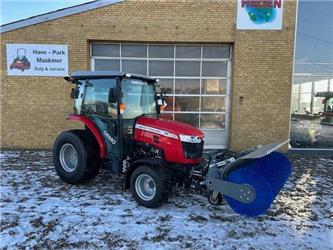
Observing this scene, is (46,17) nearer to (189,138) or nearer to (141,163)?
(141,163)

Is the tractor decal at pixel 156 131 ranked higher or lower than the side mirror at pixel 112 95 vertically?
lower

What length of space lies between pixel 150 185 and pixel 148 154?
60 cm

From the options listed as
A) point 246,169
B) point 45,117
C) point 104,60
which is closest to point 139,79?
point 246,169

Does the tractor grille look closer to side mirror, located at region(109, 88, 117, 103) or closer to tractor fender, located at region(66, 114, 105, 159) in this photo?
side mirror, located at region(109, 88, 117, 103)

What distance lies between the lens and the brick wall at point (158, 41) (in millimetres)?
9805

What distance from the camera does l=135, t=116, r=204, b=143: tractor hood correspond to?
497 centimetres

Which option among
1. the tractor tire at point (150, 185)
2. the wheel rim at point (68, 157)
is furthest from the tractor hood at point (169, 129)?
the wheel rim at point (68, 157)

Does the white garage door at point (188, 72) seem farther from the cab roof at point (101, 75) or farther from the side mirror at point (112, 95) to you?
the side mirror at point (112, 95)

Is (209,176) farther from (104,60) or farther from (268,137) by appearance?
(104,60)

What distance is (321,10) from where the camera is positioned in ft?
33.4

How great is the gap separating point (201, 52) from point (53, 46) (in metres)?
5.02

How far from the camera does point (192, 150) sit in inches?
198

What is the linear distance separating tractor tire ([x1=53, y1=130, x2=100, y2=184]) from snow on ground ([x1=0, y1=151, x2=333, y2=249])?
0.24m

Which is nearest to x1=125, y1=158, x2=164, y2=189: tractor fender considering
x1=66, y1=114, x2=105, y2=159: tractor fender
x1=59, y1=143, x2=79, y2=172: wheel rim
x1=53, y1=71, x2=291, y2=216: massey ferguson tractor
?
x1=53, y1=71, x2=291, y2=216: massey ferguson tractor
